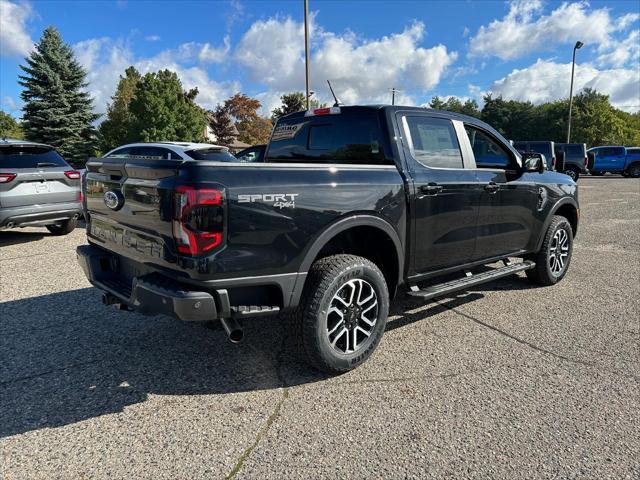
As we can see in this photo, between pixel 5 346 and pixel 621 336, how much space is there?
5.05 meters

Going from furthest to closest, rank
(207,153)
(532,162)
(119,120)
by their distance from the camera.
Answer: (119,120) → (207,153) → (532,162)

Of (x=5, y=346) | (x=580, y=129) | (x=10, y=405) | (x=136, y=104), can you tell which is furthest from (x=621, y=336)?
(x=580, y=129)

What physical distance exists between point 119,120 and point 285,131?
4288cm

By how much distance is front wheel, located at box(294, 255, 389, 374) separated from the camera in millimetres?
2863

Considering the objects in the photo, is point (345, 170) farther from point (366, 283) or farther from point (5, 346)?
point (5, 346)

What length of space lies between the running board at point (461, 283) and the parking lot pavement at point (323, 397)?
0.40 metres

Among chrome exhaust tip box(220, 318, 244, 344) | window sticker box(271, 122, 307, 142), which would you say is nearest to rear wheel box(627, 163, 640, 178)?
window sticker box(271, 122, 307, 142)

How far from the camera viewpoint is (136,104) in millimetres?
35781

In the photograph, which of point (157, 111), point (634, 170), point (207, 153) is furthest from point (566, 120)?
point (207, 153)

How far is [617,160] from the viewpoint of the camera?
26047mm

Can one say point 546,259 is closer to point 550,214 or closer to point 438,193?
point 550,214

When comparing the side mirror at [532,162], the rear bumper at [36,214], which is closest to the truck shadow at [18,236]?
the rear bumper at [36,214]

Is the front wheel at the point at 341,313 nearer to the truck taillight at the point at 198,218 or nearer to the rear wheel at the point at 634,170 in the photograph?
the truck taillight at the point at 198,218

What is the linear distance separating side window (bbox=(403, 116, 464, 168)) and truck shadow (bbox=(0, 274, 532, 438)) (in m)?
1.48
